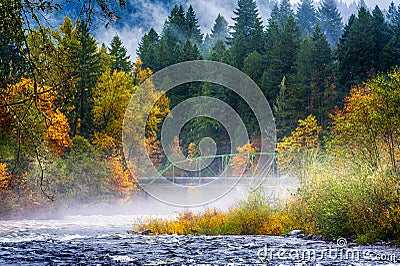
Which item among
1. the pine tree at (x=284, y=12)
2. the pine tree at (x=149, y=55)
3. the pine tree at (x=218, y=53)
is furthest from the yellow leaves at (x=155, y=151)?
the pine tree at (x=284, y=12)

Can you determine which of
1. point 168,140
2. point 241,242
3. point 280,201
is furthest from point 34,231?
point 168,140

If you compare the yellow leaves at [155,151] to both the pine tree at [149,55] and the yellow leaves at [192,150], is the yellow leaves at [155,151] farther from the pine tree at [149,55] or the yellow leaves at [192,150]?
the pine tree at [149,55]

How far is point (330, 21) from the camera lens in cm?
9738

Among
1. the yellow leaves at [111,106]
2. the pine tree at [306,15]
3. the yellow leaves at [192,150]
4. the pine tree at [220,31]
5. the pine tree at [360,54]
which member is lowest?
the yellow leaves at [192,150]

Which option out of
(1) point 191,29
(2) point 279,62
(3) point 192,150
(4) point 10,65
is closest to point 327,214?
(4) point 10,65

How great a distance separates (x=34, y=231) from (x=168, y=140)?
1242 inches

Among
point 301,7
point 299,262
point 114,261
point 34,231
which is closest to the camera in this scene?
point 299,262

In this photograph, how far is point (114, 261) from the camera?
300 inches

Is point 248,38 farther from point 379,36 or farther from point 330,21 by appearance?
point 330,21

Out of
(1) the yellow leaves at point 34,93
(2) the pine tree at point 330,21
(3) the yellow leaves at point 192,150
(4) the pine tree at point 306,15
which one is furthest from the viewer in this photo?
(4) the pine tree at point 306,15

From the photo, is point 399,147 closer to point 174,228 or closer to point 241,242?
point 241,242

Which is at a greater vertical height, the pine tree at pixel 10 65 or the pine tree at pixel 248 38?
the pine tree at pixel 248 38

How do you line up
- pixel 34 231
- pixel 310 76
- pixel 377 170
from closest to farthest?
pixel 377 170
pixel 34 231
pixel 310 76

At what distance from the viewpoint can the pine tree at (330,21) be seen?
96.8 meters
